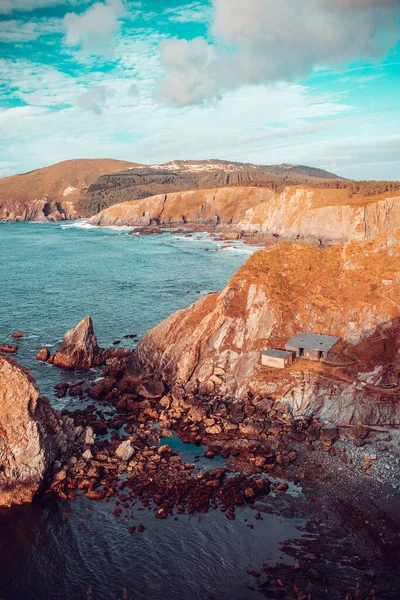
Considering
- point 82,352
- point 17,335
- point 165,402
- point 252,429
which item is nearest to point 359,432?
point 252,429

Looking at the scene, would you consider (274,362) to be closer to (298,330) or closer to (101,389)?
(298,330)

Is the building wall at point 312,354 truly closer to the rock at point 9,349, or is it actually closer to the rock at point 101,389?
the rock at point 101,389

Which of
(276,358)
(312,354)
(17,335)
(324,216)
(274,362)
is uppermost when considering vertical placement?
(324,216)

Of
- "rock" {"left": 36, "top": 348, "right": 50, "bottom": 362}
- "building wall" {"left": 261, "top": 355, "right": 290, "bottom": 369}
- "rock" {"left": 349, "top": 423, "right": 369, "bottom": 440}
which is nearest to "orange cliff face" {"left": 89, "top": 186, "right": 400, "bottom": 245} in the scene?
"building wall" {"left": 261, "top": 355, "right": 290, "bottom": 369}

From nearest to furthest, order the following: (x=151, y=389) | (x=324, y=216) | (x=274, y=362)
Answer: (x=274, y=362), (x=151, y=389), (x=324, y=216)

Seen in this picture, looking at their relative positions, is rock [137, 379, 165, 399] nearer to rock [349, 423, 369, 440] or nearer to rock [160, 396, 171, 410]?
rock [160, 396, 171, 410]

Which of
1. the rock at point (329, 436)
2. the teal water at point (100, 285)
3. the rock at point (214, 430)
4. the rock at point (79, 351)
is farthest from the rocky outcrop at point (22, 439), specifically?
the rock at point (329, 436)

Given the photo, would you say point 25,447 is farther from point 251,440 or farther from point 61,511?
point 251,440
